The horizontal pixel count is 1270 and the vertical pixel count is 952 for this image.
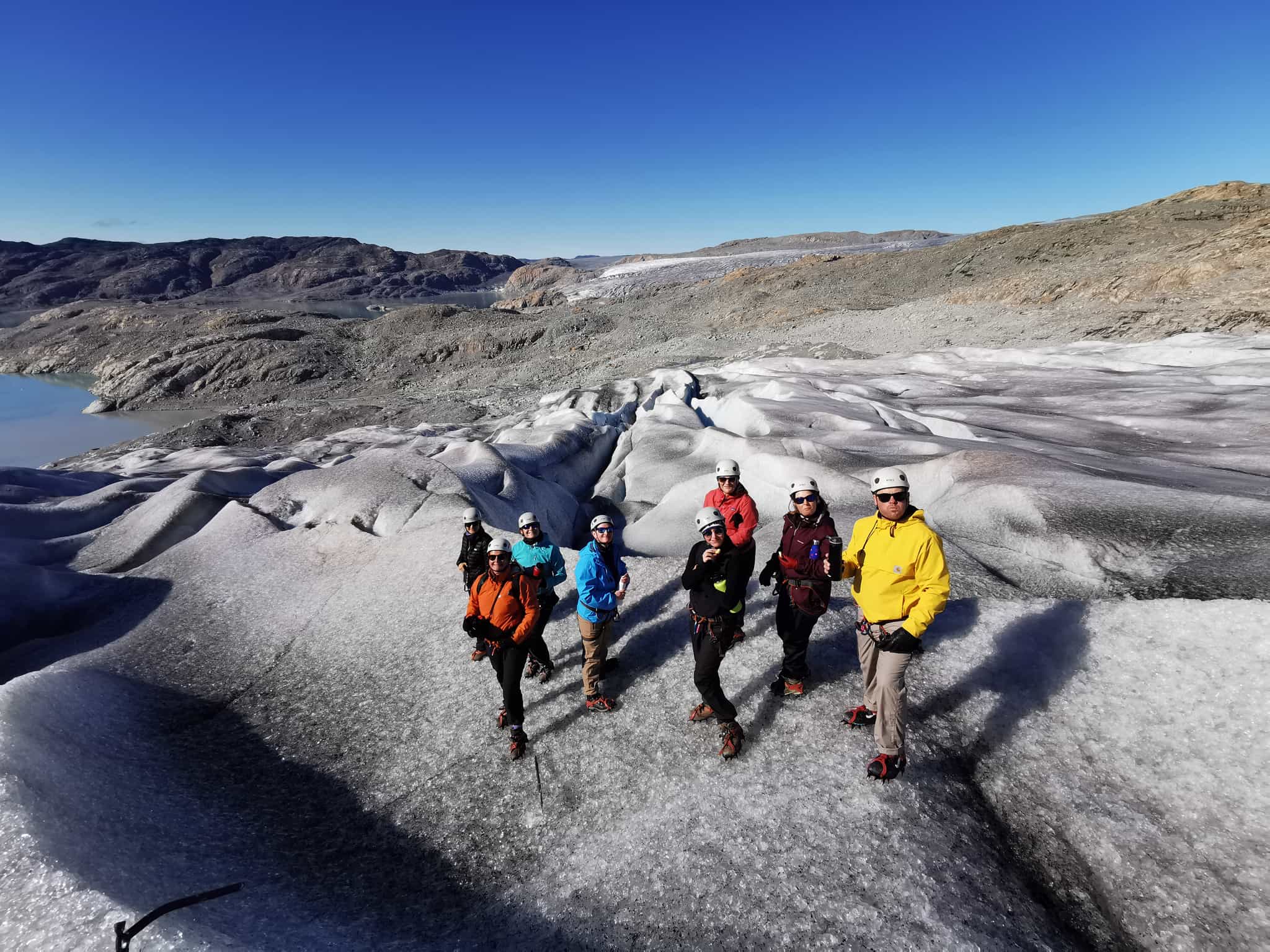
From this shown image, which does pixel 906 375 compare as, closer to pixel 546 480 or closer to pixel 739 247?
pixel 546 480

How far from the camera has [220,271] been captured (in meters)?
123

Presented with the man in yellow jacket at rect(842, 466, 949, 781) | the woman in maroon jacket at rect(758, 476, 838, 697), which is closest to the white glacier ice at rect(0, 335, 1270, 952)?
the man in yellow jacket at rect(842, 466, 949, 781)

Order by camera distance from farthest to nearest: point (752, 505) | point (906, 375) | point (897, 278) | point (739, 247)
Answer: point (739, 247), point (897, 278), point (906, 375), point (752, 505)

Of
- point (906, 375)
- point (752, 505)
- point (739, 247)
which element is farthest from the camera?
point (739, 247)

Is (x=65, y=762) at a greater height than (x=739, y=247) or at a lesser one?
lesser

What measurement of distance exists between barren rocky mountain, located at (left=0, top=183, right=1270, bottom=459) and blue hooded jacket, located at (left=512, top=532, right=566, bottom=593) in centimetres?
2372

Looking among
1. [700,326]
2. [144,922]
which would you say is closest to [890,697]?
[144,922]

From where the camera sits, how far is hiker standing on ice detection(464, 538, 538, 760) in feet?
15.7

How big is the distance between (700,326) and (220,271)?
413 feet

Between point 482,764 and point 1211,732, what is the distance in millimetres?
5306

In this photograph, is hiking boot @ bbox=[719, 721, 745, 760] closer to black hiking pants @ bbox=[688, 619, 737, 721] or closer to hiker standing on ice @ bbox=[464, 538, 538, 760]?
black hiking pants @ bbox=[688, 619, 737, 721]

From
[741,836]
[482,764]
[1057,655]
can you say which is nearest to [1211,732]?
[1057,655]

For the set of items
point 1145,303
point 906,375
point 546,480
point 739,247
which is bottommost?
point 546,480

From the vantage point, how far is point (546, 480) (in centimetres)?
1480
